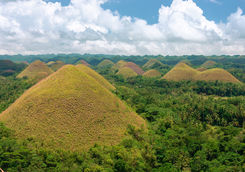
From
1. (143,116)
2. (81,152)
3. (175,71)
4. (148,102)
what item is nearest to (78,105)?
(81,152)

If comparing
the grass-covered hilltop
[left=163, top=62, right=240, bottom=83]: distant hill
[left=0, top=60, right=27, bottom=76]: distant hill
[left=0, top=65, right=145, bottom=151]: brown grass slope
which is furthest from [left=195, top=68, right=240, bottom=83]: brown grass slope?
[left=0, top=60, right=27, bottom=76]: distant hill

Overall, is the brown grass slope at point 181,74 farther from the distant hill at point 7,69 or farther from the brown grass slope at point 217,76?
the distant hill at point 7,69

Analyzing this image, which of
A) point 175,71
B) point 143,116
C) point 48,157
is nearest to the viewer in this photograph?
point 48,157

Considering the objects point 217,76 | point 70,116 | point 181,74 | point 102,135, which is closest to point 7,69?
point 181,74

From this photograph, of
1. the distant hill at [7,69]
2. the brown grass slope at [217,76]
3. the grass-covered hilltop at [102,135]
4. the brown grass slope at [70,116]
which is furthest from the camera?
the distant hill at [7,69]

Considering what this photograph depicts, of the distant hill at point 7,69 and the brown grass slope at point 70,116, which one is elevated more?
the distant hill at point 7,69

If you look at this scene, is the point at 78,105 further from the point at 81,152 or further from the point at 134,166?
the point at 134,166

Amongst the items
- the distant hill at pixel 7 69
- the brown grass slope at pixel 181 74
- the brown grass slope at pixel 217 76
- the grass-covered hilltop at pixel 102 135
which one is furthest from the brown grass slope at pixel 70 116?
the distant hill at pixel 7 69

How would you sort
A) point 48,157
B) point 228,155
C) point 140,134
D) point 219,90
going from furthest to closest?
point 219,90 → point 140,134 → point 228,155 → point 48,157

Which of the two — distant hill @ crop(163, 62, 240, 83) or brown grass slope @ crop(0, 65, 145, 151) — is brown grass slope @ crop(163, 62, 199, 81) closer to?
distant hill @ crop(163, 62, 240, 83)
